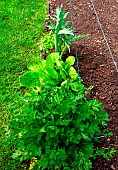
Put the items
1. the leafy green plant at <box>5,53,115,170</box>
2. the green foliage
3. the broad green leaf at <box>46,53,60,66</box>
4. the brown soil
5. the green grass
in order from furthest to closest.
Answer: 1. the green foliage
2. the green grass
3. the broad green leaf at <box>46,53,60,66</box>
4. the brown soil
5. the leafy green plant at <box>5,53,115,170</box>

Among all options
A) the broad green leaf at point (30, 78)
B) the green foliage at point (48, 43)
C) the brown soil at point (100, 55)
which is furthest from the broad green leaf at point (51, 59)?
the green foliage at point (48, 43)

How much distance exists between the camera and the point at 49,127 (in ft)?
8.24

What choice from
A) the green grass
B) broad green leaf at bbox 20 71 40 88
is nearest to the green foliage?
the green grass

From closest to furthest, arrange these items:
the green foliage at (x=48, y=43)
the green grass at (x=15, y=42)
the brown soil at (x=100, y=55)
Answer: the brown soil at (x=100, y=55) → the green grass at (x=15, y=42) → the green foliage at (x=48, y=43)

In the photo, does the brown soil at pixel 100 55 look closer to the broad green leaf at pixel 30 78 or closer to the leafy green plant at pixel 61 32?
the leafy green plant at pixel 61 32

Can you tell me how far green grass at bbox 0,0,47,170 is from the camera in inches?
137

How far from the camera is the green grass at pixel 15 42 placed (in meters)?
3.49

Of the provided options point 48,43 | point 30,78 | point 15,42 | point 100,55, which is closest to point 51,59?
point 30,78

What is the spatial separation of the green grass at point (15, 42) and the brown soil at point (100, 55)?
36cm

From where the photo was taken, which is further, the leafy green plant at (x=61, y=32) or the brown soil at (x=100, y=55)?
the leafy green plant at (x=61, y=32)

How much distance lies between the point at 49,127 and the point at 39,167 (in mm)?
397

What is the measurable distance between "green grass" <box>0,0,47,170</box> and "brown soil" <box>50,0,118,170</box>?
0.36m

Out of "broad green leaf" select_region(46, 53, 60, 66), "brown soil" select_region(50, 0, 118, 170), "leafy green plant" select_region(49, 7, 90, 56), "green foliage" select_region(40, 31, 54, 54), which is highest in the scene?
"leafy green plant" select_region(49, 7, 90, 56)

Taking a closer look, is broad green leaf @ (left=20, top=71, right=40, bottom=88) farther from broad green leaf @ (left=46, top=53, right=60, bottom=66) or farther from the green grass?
the green grass
